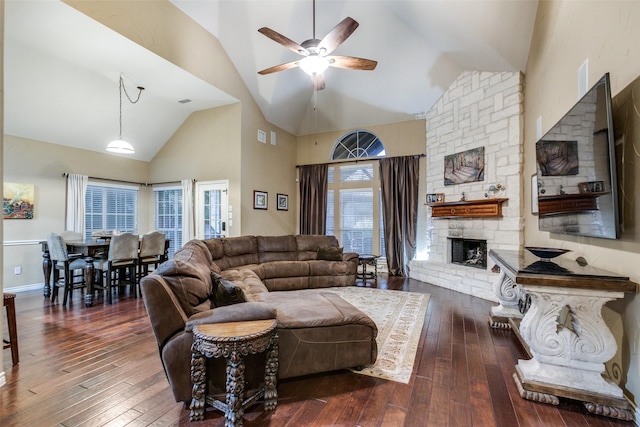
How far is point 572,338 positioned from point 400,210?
14.7 ft

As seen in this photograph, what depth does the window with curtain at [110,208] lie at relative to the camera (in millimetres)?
6016

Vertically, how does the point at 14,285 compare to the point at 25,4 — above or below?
below

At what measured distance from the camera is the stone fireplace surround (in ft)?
14.7

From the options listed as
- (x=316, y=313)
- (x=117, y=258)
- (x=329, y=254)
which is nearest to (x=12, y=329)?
(x=117, y=258)

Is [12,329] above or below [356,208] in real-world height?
below

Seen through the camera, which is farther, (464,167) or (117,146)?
(464,167)

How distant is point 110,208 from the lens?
6.37m

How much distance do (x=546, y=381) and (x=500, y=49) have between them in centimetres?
436

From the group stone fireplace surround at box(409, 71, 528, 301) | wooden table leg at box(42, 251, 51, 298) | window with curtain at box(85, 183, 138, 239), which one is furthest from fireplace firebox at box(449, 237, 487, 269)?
window with curtain at box(85, 183, 138, 239)

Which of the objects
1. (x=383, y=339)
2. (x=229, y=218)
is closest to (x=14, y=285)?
(x=229, y=218)

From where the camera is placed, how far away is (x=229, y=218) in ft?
18.8

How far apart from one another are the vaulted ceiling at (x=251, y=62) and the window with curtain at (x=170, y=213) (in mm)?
1010

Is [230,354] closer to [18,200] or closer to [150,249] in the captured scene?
[150,249]

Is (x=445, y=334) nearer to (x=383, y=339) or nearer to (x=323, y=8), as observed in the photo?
(x=383, y=339)
